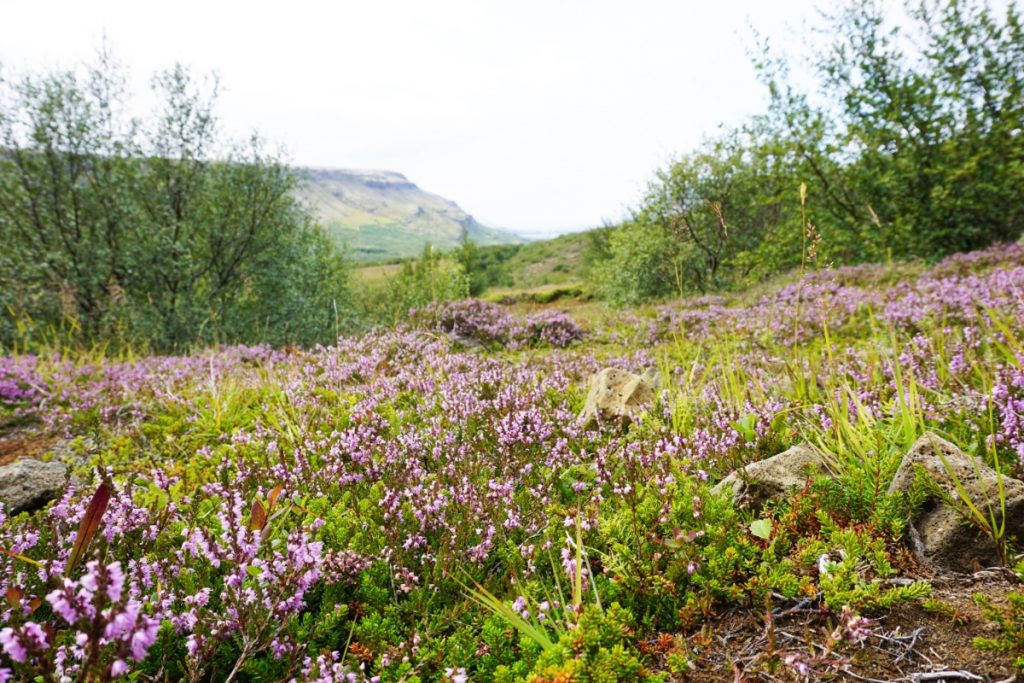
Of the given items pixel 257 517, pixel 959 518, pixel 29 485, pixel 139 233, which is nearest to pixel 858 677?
pixel 959 518

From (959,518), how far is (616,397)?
2.57m

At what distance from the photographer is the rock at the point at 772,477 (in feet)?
9.32

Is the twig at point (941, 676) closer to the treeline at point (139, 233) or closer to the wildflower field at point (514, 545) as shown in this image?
the wildflower field at point (514, 545)

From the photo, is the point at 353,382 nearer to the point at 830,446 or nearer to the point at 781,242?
the point at 830,446

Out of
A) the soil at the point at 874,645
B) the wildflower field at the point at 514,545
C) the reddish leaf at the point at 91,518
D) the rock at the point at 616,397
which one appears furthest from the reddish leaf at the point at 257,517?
the rock at the point at 616,397

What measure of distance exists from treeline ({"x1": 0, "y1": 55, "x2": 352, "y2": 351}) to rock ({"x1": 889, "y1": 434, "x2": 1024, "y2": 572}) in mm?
9729

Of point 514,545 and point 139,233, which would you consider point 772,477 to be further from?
point 139,233

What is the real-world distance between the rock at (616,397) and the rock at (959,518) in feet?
6.86

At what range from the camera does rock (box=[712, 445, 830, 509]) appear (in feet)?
9.32

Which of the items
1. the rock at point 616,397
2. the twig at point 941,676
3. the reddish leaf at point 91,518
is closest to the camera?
the reddish leaf at point 91,518

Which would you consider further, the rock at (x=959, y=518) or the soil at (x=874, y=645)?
the rock at (x=959, y=518)

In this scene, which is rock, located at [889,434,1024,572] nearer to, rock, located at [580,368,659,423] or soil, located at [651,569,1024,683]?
soil, located at [651,569,1024,683]

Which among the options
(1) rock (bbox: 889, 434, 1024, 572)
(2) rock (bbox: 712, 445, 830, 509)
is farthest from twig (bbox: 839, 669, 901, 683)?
(2) rock (bbox: 712, 445, 830, 509)

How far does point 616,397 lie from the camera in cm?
455
